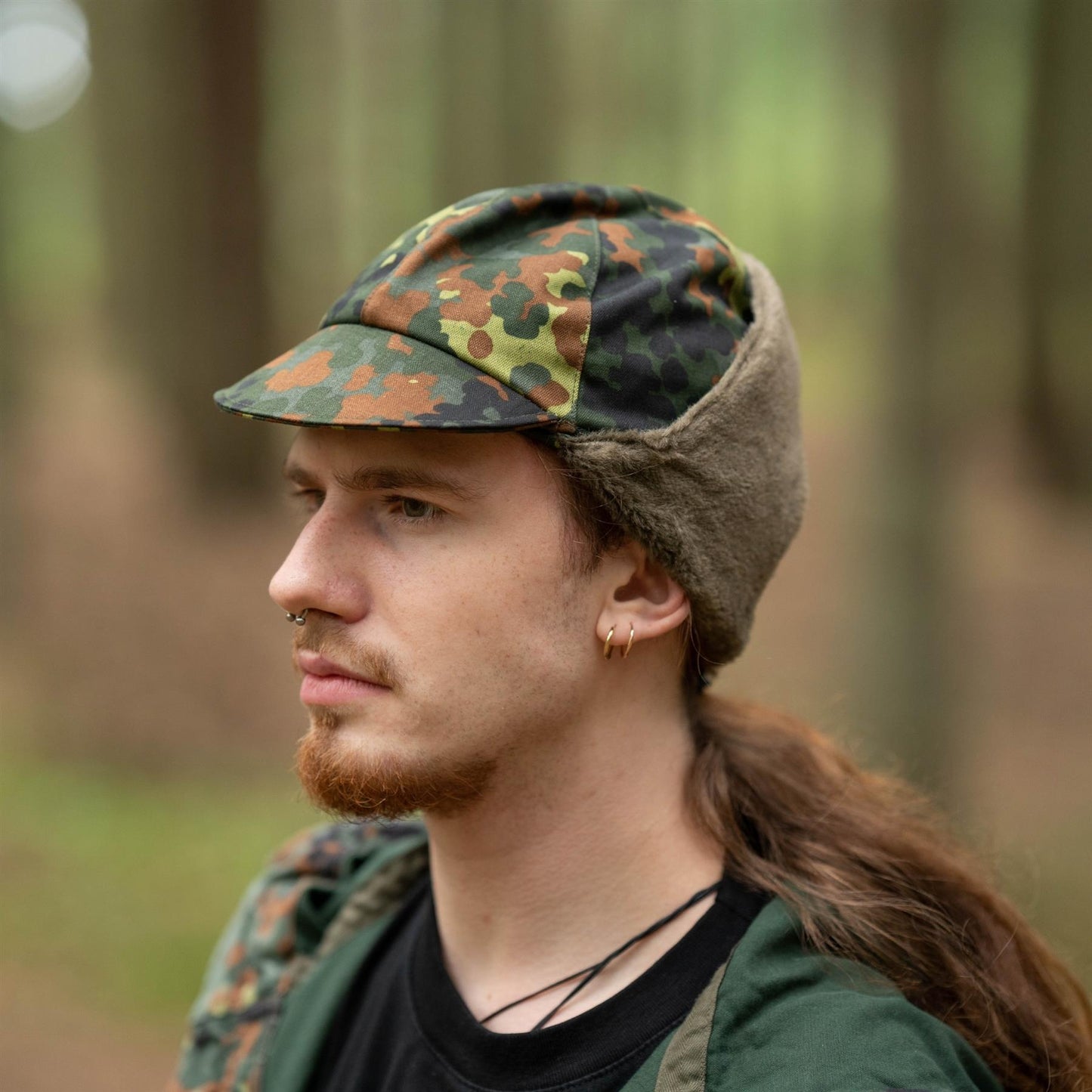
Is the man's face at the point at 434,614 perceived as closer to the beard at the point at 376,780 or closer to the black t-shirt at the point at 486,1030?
the beard at the point at 376,780

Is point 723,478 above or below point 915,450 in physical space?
above

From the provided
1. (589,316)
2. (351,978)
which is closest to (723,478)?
(589,316)

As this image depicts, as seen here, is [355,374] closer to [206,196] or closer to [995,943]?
[995,943]

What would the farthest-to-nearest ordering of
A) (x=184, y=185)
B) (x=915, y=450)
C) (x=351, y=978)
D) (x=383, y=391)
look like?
(x=184, y=185) → (x=915, y=450) → (x=351, y=978) → (x=383, y=391)

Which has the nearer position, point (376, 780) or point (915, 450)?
point (376, 780)

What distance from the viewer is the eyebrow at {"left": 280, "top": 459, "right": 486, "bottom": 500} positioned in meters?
2.07

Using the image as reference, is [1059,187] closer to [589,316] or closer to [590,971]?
[589,316]

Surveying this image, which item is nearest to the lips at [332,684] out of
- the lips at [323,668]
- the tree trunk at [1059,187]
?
the lips at [323,668]

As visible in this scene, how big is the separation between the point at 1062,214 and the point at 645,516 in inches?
164

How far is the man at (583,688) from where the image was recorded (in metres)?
2.03

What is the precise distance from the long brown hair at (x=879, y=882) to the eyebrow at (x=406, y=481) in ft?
0.50

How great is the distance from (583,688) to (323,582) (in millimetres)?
521

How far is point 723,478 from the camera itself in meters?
2.20

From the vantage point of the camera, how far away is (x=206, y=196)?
8516 millimetres
